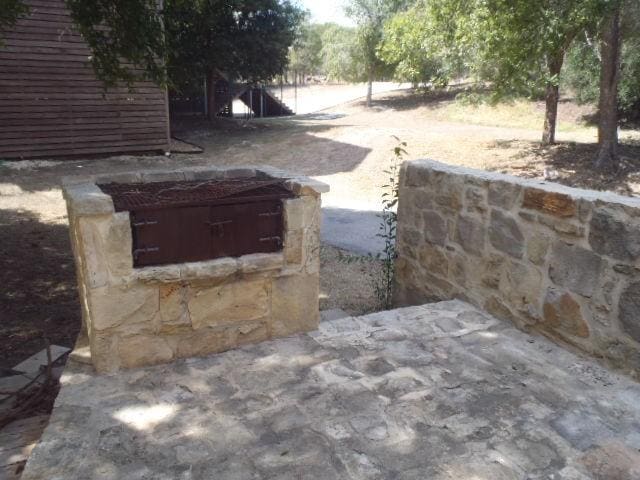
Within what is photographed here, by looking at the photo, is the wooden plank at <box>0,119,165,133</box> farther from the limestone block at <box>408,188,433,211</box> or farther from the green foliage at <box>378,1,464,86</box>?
the limestone block at <box>408,188,433,211</box>

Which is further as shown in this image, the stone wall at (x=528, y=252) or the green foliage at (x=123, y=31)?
the green foliage at (x=123, y=31)

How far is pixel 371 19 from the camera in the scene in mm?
24047

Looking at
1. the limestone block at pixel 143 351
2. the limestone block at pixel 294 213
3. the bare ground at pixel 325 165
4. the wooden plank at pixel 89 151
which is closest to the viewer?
the limestone block at pixel 143 351

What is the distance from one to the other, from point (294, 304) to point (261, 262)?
378 mm

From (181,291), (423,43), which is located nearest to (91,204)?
(181,291)

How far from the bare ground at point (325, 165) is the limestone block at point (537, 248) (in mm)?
1833

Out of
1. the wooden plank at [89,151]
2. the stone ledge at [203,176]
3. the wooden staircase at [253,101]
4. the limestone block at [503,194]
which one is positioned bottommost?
the wooden plank at [89,151]

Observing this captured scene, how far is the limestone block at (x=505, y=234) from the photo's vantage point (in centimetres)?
321

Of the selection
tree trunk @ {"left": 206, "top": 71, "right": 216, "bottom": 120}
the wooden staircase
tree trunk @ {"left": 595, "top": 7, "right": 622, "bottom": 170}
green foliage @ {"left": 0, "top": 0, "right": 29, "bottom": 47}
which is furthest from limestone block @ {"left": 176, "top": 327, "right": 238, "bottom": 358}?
the wooden staircase

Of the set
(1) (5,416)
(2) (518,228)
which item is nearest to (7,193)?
(1) (5,416)

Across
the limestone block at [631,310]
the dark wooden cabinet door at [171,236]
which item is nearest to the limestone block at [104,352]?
the dark wooden cabinet door at [171,236]

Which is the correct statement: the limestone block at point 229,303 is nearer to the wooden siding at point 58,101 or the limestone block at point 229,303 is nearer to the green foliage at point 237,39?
the wooden siding at point 58,101

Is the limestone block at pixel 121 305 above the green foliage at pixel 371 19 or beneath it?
beneath

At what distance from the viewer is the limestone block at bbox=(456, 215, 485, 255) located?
3508mm
